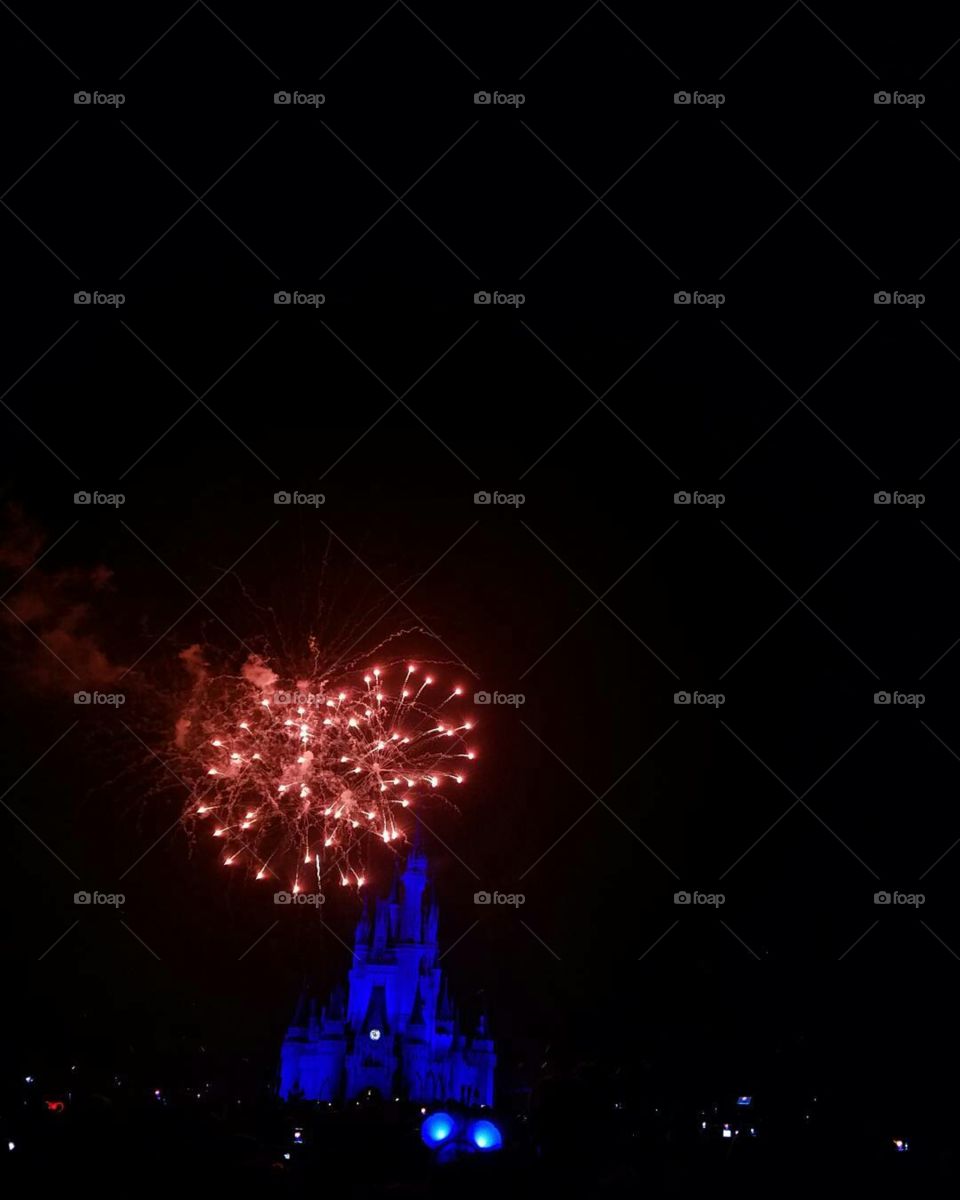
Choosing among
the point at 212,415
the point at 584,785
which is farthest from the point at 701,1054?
the point at 212,415

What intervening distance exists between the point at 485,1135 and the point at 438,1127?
2.92ft

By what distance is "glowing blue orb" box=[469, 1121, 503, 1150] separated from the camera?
2006cm

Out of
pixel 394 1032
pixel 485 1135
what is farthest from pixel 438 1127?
pixel 394 1032

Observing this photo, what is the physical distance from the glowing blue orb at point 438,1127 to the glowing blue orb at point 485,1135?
1.28 ft

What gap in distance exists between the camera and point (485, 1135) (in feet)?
66.3

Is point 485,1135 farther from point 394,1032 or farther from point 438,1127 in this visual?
point 394,1032

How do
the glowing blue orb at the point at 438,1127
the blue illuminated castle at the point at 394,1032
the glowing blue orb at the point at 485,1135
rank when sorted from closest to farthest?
the glowing blue orb at the point at 438,1127, the glowing blue orb at the point at 485,1135, the blue illuminated castle at the point at 394,1032

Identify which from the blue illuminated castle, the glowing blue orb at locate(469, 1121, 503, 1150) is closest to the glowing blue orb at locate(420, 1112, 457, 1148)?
the glowing blue orb at locate(469, 1121, 503, 1150)

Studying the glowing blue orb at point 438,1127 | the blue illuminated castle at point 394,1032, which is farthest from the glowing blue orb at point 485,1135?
the blue illuminated castle at point 394,1032

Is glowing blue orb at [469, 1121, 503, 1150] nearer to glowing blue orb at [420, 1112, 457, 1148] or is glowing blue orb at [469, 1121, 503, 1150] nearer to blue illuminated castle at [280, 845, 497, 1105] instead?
glowing blue orb at [420, 1112, 457, 1148]

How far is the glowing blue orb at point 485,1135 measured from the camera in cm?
2006

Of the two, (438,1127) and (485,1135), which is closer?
(438,1127)

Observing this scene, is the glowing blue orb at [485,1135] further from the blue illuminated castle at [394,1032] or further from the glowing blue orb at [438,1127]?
the blue illuminated castle at [394,1032]

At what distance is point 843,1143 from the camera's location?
559 inches
